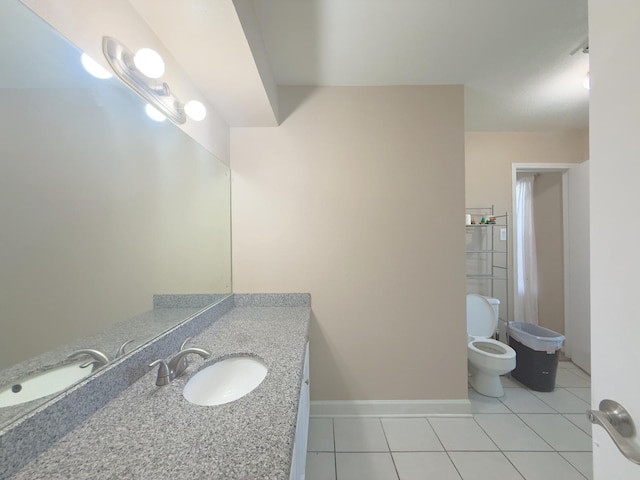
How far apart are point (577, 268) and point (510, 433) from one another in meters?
1.94

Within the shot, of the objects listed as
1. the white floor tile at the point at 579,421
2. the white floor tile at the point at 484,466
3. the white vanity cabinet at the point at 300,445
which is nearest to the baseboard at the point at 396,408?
the white floor tile at the point at 484,466

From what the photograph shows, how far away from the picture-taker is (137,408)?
0.68 meters

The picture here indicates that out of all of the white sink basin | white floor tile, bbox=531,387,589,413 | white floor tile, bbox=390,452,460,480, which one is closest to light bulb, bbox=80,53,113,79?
the white sink basin

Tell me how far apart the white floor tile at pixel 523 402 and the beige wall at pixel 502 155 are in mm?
765

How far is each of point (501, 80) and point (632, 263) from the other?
1861 millimetres

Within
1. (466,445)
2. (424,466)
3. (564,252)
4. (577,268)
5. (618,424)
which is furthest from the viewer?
(564,252)

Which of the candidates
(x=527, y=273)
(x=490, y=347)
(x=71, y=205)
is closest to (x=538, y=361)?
(x=490, y=347)

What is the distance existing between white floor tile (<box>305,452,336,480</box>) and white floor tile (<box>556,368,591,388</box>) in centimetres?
222

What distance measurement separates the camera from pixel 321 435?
5.13 feet

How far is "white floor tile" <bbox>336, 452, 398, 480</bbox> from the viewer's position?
4.25 feet

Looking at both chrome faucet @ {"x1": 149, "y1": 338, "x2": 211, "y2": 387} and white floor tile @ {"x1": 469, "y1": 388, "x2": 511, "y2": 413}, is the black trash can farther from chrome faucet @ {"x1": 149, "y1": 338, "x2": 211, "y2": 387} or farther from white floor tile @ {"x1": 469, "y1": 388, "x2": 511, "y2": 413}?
chrome faucet @ {"x1": 149, "y1": 338, "x2": 211, "y2": 387}

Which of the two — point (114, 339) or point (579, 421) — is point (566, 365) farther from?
point (114, 339)

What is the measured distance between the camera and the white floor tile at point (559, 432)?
148 centimetres

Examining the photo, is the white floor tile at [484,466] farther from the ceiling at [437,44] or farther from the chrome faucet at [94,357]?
the ceiling at [437,44]
